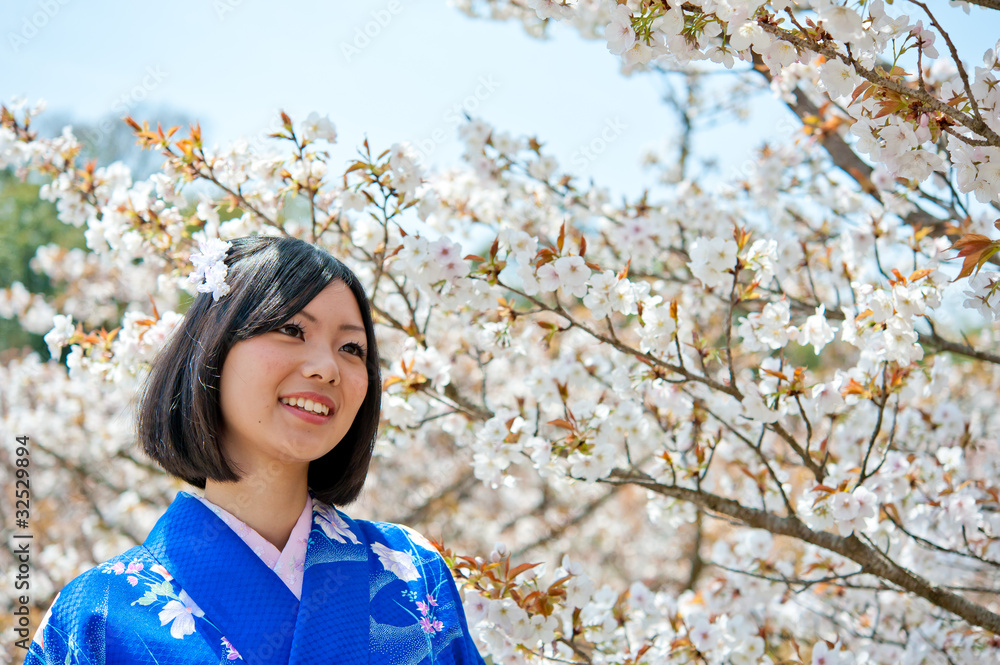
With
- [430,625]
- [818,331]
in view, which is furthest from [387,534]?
[818,331]

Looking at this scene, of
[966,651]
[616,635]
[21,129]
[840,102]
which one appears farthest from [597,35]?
[966,651]

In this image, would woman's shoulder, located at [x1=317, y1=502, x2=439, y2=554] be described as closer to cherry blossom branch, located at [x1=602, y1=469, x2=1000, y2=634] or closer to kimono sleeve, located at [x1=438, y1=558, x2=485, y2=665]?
kimono sleeve, located at [x1=438, y1=558, x2=485, y2=665]

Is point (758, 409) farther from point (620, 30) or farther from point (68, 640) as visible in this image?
point (68, 640)

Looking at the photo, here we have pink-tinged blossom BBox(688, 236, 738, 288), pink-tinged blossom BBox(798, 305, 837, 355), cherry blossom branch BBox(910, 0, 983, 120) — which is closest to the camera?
cherry blossom branch BBox(910, 0, 983, 120)

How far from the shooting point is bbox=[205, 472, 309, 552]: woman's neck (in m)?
1.36

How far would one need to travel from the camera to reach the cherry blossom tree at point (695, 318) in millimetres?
1157

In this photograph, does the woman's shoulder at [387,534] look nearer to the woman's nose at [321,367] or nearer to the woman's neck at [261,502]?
the woman's neck at [261,502]

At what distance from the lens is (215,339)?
1295 millimetres

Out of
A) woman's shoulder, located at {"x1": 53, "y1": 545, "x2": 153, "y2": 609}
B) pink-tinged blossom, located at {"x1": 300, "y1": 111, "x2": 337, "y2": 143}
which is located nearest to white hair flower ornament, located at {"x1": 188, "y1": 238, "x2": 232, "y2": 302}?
woman's shoulder, located at {"x1": 53, "y1": 545, "x2": 153, "y2": 609}

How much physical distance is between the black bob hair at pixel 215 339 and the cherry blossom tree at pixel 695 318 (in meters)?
0.09

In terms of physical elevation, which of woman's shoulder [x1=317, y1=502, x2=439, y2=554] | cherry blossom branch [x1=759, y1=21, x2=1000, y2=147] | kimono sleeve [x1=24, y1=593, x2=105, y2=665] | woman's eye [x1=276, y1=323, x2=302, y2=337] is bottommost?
kimono sleeve [x1=24, y1=593, x2=105, y2=665]

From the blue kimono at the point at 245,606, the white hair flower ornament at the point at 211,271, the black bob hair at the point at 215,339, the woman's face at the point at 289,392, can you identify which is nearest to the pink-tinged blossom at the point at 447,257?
the black bob hair at the point at 215,339

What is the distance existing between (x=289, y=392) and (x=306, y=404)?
0.04m

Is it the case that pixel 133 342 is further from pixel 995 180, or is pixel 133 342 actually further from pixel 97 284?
pixel 97 284
